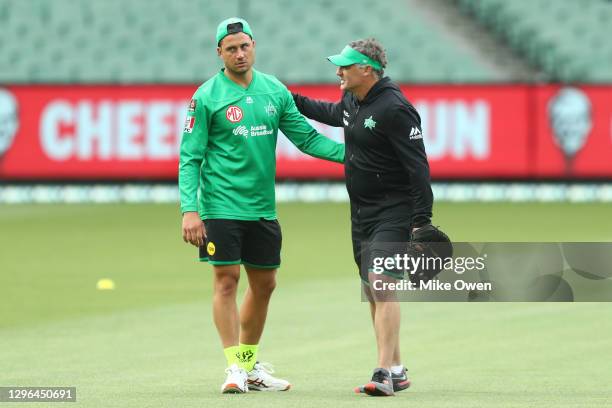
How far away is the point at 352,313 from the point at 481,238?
6.79 m

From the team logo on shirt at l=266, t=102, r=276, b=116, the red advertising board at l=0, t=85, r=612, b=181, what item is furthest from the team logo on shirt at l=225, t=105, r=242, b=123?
the red advertising board at l=0, t=85, r=612, b=181

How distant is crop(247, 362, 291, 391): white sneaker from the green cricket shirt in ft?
3.20

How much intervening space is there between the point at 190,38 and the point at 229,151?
73.0ft

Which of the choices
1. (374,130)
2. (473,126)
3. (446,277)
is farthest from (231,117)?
(473,126)

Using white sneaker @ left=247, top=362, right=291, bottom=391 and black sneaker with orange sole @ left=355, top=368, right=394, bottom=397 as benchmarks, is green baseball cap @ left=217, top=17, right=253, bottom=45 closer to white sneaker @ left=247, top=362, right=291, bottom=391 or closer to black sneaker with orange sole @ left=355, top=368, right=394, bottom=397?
white sneaker @ left=247, top=362, right=291, bottom=391

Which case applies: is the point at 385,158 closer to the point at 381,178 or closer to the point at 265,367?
the point at 381,178

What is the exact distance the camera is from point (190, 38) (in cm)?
3138

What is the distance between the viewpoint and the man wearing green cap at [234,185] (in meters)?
9.33

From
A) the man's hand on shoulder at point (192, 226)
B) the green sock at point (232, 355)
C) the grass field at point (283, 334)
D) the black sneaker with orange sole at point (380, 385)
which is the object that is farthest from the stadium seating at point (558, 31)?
the black sneaker with orange sole at point (380, 385)

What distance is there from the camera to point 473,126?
26.3 meters

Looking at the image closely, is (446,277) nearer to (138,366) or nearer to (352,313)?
(138,366)

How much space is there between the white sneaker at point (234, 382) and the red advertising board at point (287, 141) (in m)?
17.1

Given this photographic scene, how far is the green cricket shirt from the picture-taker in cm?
934

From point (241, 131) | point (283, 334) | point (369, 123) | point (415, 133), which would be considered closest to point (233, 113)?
point (241, 131)
